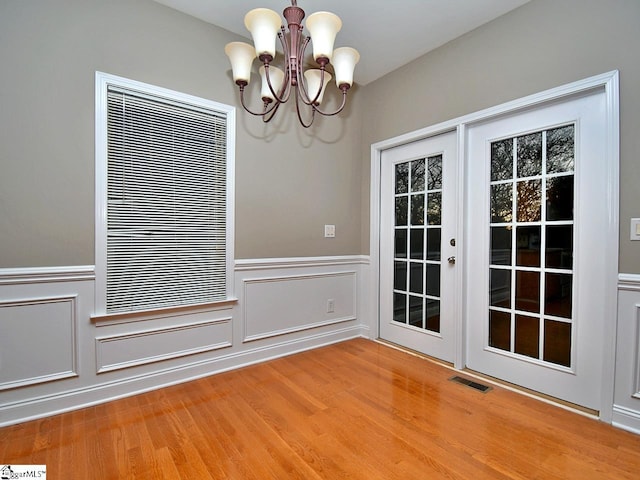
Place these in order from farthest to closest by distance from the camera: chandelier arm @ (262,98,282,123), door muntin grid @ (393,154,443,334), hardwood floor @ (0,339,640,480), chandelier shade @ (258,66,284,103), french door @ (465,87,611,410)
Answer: door muntin grid @ (393,154,443,334) < chandelier shade @ (258,66,284,103) < chandelier arm @ (262,98,282,123) < french door @ (465,87,611,410) < hardwood floor @ (0,339,640,480)

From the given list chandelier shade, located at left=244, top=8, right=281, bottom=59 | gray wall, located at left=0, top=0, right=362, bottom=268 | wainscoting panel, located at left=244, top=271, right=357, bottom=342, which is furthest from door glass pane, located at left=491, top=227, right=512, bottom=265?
chandelier shade, located at left=244, top=8, right=281, bottom=59

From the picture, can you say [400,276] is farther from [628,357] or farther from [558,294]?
[628,357]

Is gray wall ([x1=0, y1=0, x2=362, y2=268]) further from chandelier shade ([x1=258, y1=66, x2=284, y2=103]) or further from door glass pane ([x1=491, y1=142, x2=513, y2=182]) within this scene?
door glass pane ([x1=491, y1=142, x2=513, y2=182])

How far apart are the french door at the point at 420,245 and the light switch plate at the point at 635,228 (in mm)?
1070

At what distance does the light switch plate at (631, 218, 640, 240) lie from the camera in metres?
1.82

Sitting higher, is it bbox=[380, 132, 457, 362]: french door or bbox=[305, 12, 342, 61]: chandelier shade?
bbox=[305, 12, 342, 61]: chandelier shade

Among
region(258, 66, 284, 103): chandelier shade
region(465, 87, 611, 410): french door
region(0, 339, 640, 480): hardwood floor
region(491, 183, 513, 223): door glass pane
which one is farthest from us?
region(258, 66, 284, 103): chandelier shade

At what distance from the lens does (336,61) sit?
82.8 inches

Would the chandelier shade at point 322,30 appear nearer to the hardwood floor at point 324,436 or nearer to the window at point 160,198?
the window at point 160,198

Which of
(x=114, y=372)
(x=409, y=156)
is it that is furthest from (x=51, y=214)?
(x=409, y=156)

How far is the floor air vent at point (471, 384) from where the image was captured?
231cm

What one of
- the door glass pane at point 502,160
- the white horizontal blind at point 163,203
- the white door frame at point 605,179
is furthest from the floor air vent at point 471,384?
the white horizontal blind at point 163,203

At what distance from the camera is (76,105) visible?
2.03 meters

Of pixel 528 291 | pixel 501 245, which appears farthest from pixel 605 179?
pixel 528 291
